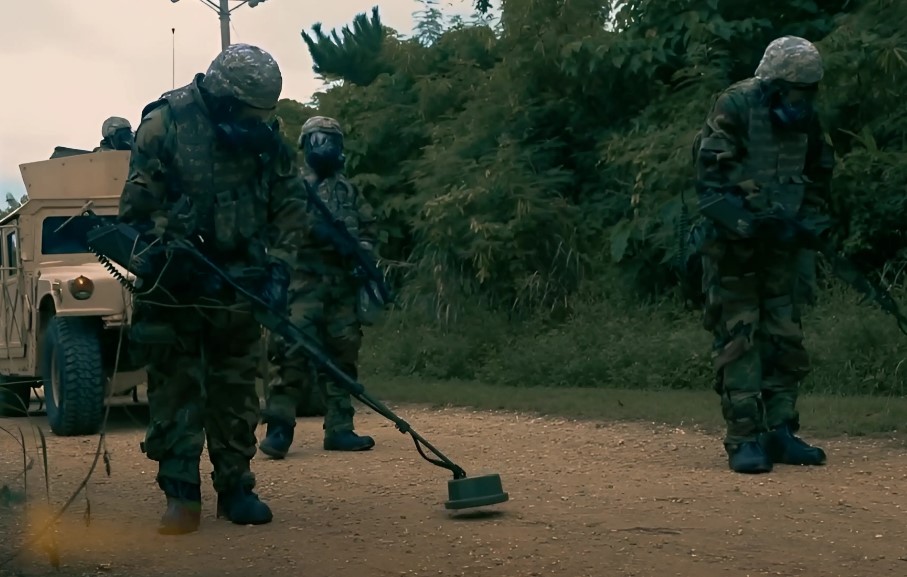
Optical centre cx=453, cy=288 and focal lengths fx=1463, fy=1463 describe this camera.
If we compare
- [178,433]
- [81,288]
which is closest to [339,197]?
[81,288]

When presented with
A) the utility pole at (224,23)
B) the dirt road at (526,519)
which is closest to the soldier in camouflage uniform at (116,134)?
the dirt road at (526,519)

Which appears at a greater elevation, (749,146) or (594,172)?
(594,172)

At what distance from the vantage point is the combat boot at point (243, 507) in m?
6.29

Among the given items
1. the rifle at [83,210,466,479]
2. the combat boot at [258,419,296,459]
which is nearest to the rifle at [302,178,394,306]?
the combat boot at [258,419,296,459]

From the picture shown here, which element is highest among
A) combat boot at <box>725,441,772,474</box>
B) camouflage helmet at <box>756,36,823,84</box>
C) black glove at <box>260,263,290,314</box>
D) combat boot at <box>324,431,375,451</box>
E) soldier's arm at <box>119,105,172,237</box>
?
camouflage helmet at <box>756,36,823,84</box>

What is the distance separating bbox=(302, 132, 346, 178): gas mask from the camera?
910 centimetres

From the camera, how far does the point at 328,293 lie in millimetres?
8961

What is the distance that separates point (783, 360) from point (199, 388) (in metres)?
3.19

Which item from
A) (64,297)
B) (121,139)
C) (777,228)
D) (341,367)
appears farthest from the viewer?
(121,139)

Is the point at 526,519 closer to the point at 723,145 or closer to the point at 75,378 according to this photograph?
the point at 723,145

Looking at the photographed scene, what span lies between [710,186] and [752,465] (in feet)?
4.70

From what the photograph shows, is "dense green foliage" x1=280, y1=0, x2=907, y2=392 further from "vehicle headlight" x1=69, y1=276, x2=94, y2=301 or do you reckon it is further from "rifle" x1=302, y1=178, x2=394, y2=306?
"vehicle headlight" x1=69, y1=276, x2=94, y2=301

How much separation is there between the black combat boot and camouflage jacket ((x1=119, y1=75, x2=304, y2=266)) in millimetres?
986

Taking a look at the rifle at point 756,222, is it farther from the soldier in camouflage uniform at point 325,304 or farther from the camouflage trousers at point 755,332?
the soldier in camouflage uniform at point 325,304
